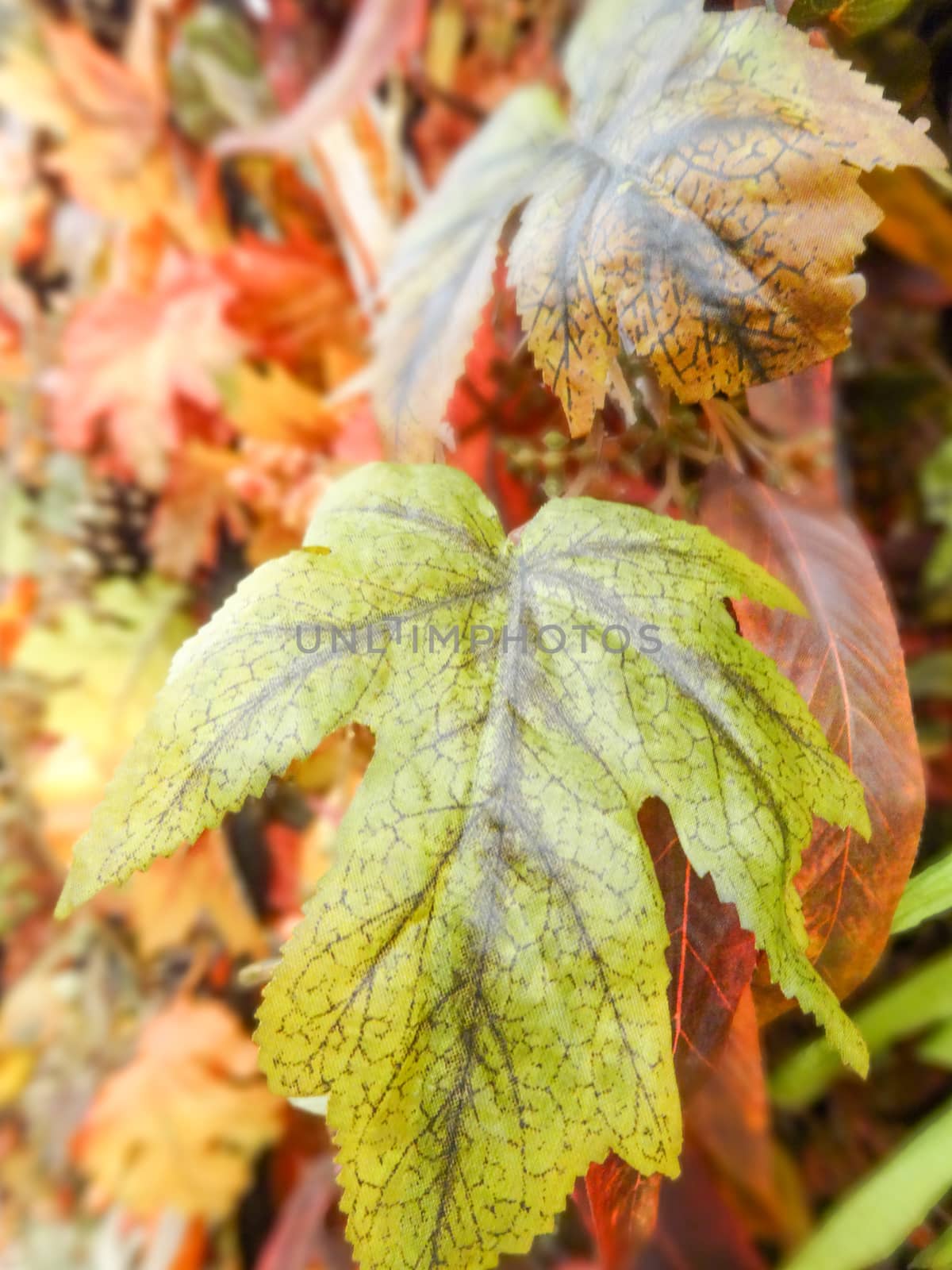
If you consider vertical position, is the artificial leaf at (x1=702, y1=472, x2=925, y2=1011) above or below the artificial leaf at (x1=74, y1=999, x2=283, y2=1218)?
above

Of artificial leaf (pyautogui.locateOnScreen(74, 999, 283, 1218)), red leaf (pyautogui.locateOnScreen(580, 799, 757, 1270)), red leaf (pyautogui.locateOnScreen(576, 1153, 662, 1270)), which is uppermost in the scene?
red leaf (pyautogui.locateOnScreen(580, 799, 757, 1270))

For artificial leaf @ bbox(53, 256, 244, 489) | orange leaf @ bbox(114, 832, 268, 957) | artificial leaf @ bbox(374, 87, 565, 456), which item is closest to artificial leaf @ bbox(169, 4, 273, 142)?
artificial leaf @ bbox(53, 256, 244, 489)

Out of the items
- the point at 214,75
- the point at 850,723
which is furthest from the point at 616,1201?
the point at 214,75

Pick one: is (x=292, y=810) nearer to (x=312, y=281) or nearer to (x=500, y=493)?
(x=500, y=493)

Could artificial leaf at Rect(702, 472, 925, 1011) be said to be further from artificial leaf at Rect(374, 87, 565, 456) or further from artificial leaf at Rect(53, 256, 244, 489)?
artificial leaf at Rect(53, 256, 244, 489)

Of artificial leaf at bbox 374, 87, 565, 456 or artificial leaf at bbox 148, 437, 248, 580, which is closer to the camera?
artificial leaf at bbox 374, 87, 565, 456

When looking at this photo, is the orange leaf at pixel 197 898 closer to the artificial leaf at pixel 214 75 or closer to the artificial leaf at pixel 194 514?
the artificial leaf at pixel 194 514

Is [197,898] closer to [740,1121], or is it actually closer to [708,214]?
[740,1121]
